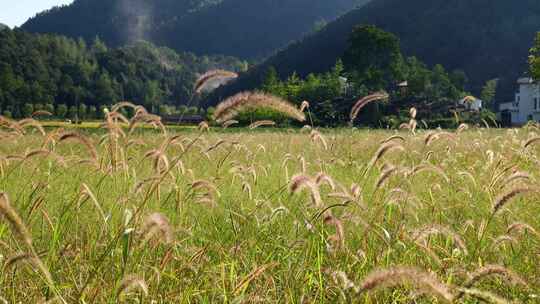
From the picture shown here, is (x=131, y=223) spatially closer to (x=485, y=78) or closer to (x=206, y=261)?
(x=206, y=261)

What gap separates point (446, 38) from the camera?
111m

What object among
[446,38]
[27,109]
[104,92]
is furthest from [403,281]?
[446,38]

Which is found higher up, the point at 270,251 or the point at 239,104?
the point at 239,104

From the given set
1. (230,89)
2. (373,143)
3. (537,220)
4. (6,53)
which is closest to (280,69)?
(230,89)

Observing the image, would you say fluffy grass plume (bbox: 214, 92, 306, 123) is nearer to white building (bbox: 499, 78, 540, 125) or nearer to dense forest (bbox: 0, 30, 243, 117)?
white building (bbox: 499, 78, 540, 125)

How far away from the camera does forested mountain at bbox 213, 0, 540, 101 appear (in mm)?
100625

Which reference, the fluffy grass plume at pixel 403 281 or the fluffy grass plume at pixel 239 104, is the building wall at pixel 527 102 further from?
the fluffy grass plume at pixel 403 281

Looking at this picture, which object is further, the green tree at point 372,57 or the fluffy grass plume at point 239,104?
the green tree at point 372,57

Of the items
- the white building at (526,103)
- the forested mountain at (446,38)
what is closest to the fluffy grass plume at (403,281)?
the white building at (526,103)

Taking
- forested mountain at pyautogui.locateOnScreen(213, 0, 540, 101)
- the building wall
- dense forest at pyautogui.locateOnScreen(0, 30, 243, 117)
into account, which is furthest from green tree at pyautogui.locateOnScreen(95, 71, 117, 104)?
the building wall

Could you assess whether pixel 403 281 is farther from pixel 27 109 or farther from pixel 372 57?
pixel 27 109

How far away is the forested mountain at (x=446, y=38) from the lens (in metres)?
101

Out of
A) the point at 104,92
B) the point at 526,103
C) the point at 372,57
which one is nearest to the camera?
the point at 372,57

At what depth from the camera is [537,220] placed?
11.3 ft
